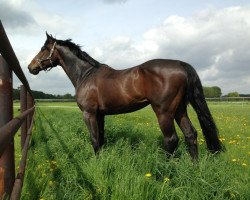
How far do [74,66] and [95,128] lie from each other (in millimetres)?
1501

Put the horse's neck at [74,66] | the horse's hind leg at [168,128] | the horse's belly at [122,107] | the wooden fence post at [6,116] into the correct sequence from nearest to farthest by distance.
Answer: the wooden fence post at [6,116], the horse's hind leg at [168,128], the horse's belly at [122,107], the horse's neck at [74,66]

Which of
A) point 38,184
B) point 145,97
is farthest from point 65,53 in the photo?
point 38,184

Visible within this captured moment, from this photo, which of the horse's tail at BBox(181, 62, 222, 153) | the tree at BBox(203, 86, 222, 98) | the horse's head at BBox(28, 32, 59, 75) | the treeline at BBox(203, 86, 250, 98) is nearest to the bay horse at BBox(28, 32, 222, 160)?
the horse's tail at BBox(181, 62, 222, 153)

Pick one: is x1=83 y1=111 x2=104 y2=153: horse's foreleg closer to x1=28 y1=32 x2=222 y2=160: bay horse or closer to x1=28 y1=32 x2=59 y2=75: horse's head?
x1=28 y1=32 x2=222 y2=160: bay horse

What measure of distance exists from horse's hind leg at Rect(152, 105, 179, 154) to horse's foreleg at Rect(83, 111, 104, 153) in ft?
3.88

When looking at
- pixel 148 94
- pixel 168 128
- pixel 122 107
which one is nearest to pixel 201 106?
pixel 168 128

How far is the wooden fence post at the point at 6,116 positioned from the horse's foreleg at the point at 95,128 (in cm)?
362

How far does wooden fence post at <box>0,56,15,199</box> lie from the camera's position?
1990 mm

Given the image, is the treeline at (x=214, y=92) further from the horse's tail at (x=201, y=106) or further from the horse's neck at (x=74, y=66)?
the horse's tail at (x=201, y=106)

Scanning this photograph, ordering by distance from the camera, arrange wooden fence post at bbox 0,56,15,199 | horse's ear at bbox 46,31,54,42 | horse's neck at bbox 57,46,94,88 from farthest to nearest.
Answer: horse's ear at bbox 46,31,54,42 → horse's neck at bbox 57,46,94,88 → wooden fence post at bbox 0,56,15,199

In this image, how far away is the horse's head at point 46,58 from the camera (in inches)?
277

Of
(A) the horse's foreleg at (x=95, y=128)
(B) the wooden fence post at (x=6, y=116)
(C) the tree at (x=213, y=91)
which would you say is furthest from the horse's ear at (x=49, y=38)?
(C) the tree at (x=213, y=91)

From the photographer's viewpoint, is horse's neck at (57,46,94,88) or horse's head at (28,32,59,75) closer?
horse's neck at (57,46,94,88)

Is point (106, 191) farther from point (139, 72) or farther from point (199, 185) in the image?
point (139, 72)
